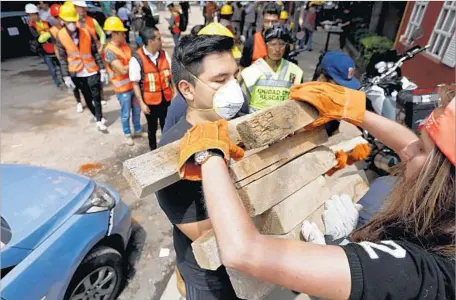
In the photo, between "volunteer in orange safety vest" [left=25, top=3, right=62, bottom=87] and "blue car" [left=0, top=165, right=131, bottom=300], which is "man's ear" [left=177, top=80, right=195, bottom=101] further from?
"volunteer in orange safety vest" [left=25, top=3, right=62, bottom=87]

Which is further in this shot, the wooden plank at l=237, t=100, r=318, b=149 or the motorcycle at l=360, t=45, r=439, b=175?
the motorcycle at l=360, t=45, r=439, b=175

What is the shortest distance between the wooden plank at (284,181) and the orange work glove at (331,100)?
21 cm

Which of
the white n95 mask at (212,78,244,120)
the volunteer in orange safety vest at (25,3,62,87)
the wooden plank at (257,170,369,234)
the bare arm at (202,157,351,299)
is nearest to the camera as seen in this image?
the bare arm at (202,157,351,299)

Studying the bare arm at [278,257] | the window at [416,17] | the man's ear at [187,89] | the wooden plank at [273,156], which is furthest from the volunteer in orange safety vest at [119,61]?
the window at [416,17]

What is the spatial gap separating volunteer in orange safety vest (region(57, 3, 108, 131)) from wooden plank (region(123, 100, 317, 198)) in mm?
4631

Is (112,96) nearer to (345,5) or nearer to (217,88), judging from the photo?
(217,88)

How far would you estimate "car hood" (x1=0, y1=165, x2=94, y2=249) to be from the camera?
2.03 meters

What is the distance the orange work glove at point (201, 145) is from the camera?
41.0 inches

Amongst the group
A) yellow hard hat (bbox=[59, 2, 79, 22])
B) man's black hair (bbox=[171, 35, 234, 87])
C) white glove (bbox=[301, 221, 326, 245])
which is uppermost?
man's black hair (bbox=[171, 35, 234, 87])

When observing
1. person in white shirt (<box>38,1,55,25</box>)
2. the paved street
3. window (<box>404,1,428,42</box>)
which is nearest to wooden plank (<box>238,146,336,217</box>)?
the paved street

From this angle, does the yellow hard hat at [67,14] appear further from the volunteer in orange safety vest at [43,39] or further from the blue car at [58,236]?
the blue car at [58,236]

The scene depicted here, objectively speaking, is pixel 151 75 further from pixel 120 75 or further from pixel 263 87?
pixel 263 87

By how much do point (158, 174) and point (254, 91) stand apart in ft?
7.38

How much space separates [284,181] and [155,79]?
125 inches
